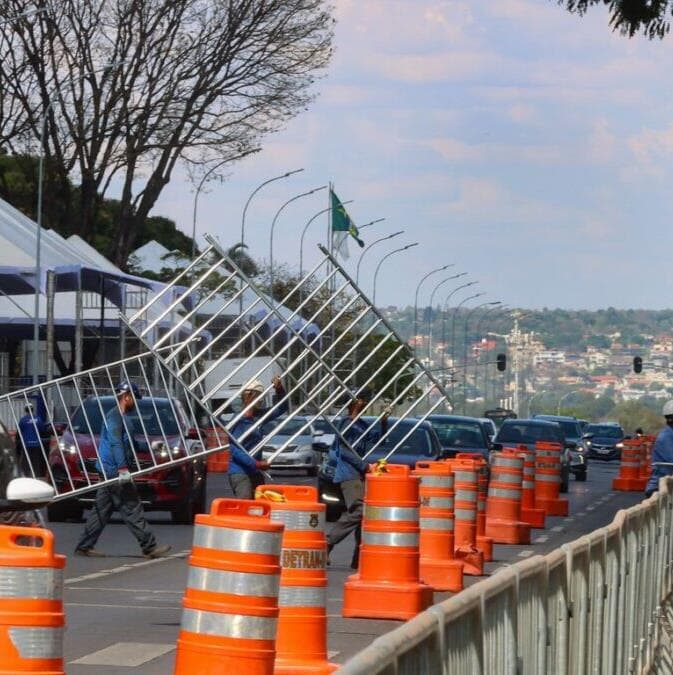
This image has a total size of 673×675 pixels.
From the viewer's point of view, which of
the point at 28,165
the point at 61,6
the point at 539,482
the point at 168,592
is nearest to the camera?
the point at 168,592

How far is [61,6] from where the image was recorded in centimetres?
4700

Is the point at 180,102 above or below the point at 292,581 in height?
above

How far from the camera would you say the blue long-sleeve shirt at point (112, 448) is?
68.2 feet

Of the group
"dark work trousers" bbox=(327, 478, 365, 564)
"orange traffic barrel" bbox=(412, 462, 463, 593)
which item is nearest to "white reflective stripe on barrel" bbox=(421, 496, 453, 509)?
"orange traffic barrel" bbox=(412, 462, 463, 593)

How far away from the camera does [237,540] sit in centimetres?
846

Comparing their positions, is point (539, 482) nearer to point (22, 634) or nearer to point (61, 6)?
point (61, 6)

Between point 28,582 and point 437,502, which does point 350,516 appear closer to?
point 437,502

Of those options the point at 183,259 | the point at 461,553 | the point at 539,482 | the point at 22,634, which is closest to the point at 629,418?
the point at 183,259

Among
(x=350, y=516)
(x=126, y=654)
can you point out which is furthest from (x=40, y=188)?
(x=126, y=654)

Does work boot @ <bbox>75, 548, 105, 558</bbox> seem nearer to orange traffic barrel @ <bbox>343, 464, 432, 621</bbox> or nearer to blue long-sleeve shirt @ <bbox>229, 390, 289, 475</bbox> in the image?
blue long-sleeve shirt @ <bbox>229, 390, 289, 475</bbox>

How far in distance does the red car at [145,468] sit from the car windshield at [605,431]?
4890 centimetres

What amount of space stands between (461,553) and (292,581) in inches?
327

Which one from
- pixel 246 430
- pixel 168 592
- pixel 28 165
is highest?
pixel 28 165

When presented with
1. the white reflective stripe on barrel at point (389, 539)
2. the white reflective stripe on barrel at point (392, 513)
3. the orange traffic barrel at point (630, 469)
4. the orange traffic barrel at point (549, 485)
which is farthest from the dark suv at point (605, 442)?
the white reflective stripe on barrel at point (389, 539)
